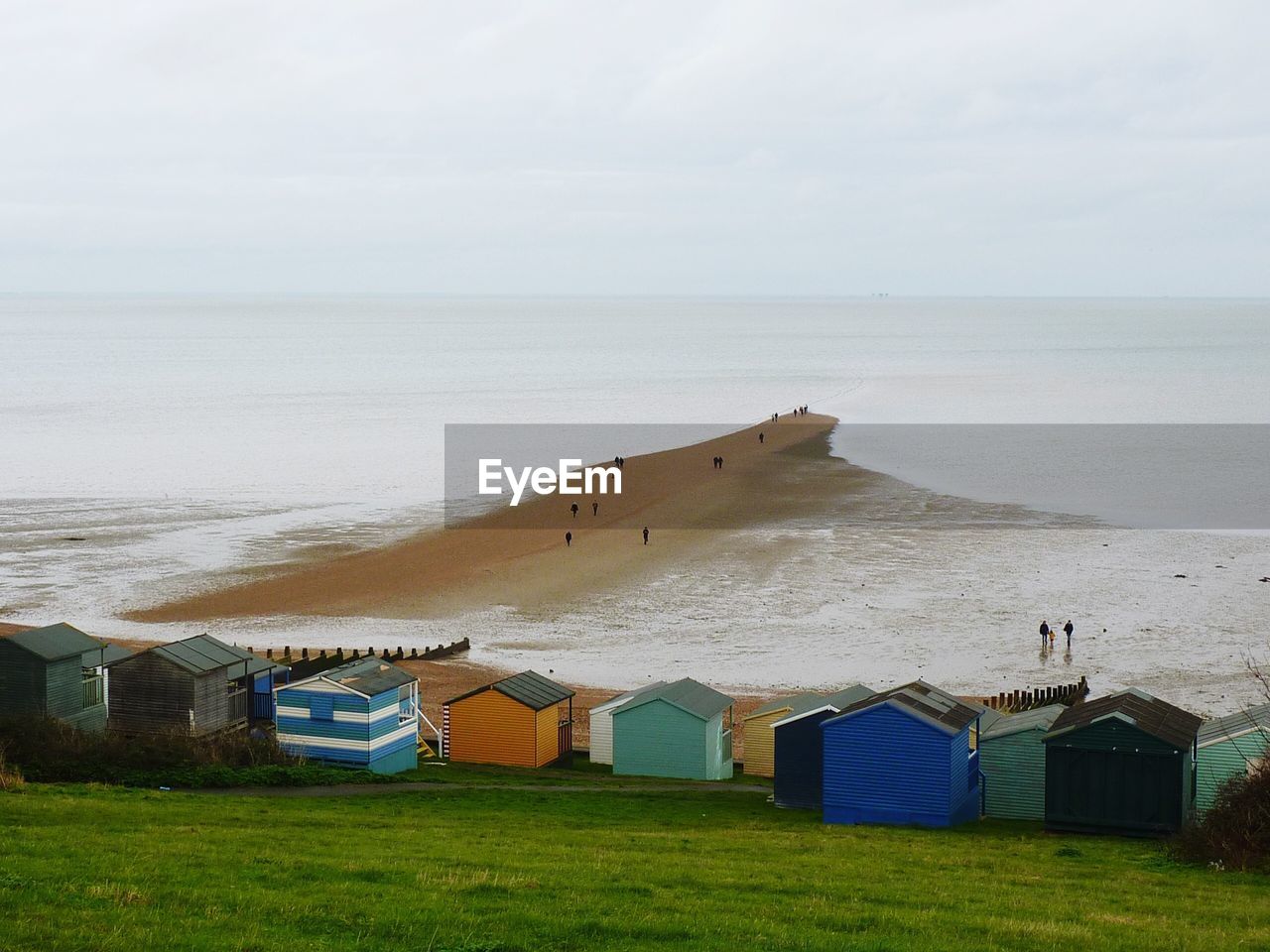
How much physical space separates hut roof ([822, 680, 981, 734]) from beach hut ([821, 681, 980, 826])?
0.09 feet

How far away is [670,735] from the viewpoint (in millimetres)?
33469

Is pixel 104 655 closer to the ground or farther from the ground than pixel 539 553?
farther from the ground

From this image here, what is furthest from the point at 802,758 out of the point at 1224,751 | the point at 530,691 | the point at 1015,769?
the point at 1224,751

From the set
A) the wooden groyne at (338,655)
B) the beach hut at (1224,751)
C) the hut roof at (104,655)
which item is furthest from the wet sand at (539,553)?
the beach hut at (1224,751)

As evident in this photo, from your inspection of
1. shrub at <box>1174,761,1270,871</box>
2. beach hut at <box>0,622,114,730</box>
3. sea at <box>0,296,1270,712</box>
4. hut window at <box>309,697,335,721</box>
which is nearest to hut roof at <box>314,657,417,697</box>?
hut window at <box>309,697,335,721</box>

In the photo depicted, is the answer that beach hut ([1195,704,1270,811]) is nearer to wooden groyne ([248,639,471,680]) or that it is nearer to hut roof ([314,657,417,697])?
hut roof ([314,657,417,697])

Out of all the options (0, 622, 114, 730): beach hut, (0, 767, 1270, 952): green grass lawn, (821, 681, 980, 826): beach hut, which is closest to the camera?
(0, 767, 1270, 952): green grass lawn

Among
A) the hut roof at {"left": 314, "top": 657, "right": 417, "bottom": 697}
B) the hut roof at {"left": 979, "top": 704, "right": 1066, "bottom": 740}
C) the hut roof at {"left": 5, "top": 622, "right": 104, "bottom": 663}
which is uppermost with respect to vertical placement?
the hut roof at {"left": 5, "top": 622, "right": 104, "bottom": 663}

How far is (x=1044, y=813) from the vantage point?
28016mm

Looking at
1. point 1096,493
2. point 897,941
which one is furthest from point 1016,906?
point 1096,493

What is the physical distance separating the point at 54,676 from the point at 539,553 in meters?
32.7

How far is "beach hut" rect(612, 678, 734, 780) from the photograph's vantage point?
109 feet

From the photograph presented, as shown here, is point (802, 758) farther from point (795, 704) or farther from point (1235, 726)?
point (1235, 726)

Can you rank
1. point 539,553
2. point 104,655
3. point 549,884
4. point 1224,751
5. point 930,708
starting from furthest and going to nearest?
1. point 539,553
2. point 104,655
3. point 930,708
4. point 1224,751
5. point 549,884
